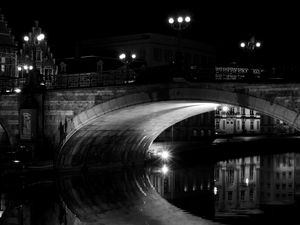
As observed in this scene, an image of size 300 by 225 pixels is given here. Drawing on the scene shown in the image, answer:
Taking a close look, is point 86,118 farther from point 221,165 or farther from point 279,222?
point 221,165

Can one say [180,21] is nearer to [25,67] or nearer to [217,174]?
[217,174]

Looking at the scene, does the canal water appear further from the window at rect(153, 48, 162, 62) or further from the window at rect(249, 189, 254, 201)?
the window at rect(153, 48, 162, 62)

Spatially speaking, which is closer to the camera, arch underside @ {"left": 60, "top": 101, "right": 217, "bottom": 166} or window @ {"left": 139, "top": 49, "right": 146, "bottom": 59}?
arch underside @ {"left": 60, "top": 101, "right": 217, "bottom": 166}

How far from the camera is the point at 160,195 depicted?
35656 mm

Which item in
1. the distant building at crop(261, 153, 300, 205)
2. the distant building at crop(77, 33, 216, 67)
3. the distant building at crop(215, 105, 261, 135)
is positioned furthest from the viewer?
the distant building at crop(215, 105, 261, 135)

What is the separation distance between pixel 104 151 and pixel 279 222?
2042 centimetres

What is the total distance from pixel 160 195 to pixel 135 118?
24.4 feet

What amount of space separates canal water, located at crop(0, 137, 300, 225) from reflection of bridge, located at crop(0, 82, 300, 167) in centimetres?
184

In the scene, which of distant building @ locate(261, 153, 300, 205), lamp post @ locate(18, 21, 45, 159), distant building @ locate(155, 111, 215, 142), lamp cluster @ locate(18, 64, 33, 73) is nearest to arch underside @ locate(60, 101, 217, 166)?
lamp post @ locate(18, 21, 45, 159)

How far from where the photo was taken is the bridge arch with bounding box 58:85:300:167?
31.6 m

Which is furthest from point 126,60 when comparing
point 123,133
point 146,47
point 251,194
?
point 146,47

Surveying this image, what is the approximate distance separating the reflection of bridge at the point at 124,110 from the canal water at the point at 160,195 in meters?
1.84

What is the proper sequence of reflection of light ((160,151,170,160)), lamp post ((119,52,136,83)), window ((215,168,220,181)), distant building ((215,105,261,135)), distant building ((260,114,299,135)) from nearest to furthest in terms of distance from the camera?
lamp post ((119,52,136,83))
window ((215,168,220,181))
reflection of light ((160,151,170,160))
distant building ((215,105,261,135))
distant building ((260,114,299,135))

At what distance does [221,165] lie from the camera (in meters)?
54.2
